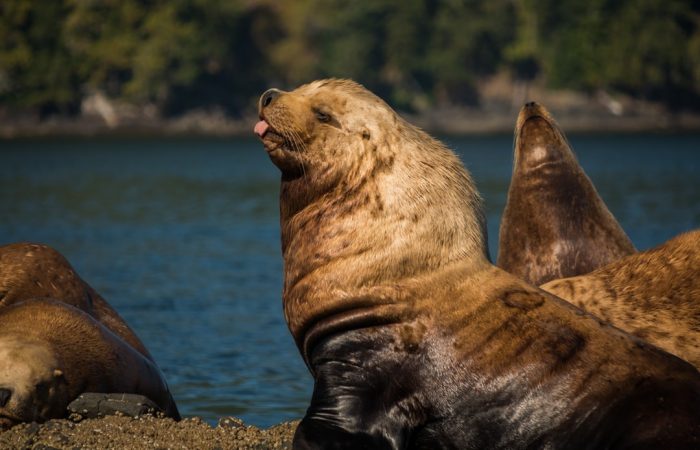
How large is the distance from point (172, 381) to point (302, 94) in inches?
222

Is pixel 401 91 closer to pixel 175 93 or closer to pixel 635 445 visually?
pixel 175 93

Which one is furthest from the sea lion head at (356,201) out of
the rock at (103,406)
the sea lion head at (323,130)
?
the rock at (103,406)

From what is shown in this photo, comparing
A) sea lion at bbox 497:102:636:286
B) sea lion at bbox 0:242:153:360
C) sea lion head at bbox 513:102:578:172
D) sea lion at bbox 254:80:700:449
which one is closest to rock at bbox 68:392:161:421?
sea lion at bbox 0:242:153:360

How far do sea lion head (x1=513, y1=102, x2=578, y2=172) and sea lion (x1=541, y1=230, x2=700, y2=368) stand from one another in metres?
Result: 1.57

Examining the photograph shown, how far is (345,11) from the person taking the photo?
116 m

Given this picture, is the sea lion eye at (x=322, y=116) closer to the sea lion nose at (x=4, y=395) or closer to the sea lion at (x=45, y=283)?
the sea lion nose at (x=4, y=395)

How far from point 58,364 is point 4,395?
360 mm

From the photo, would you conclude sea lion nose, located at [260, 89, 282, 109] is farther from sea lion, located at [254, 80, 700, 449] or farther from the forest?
the forest

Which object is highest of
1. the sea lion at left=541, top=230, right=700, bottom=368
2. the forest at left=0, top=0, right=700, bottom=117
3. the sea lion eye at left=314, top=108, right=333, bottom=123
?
the forest at left=0, top=0, right=700, bottom=117

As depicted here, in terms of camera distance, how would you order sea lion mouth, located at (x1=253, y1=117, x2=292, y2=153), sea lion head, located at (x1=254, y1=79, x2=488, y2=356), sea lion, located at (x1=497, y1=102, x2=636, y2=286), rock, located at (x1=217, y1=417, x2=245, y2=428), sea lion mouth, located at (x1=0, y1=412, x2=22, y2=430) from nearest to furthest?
sea lion head, located at (x1=254, y1=79, x2=488, y2=356)
sea lion mouth, located at (x1=253, y1=117, x2=292, y2=153)
sea lion mouth, located at (x1=0, y1=412, x2=22, y2=430)
rock, located at (x1=217, y1=417, x2=245, y2=428)
sea lion, located at (x1=497, y1=102, x2=636, y2=286)

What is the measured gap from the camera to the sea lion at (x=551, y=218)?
851 centimetres

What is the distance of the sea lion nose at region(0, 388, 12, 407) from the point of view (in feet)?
24.5

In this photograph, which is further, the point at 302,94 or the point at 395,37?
the point at 395,37

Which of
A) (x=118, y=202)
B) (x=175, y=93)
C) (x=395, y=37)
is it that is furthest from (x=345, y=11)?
(x=118, y=202)
